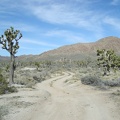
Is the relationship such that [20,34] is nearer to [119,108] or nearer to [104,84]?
[104,84]

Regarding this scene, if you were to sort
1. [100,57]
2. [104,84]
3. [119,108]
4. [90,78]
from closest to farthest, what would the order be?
[119,108]
[104,84]
[90,78]
[100,57]

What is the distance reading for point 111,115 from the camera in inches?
482

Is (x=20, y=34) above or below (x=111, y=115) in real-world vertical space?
above

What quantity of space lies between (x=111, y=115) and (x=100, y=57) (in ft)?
141

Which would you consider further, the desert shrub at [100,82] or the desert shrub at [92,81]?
the desert shrub at [92,81]

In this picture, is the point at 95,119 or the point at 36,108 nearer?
the point at 95,119

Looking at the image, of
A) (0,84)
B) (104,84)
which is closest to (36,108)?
(0,84)

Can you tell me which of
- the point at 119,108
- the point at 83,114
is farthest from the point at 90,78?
the point at 83,114

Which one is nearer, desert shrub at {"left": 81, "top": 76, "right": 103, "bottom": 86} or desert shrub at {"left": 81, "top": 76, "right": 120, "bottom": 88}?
desert shrub at {"left": 81, "top": 76, "right": 120, "bottom": 88}

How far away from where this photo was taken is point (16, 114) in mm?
12656

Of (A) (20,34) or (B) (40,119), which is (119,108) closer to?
(B) (40,119)

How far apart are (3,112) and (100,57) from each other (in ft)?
143

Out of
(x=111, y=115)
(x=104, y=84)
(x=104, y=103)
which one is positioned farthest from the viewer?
(x=104, y=84)

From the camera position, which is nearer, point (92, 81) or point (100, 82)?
point (100, 82)
